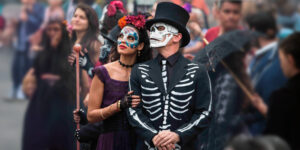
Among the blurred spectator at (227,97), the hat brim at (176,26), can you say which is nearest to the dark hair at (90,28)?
the blurred spectator at (227,97)

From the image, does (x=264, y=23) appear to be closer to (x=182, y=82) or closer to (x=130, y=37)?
(x=182, y=82)

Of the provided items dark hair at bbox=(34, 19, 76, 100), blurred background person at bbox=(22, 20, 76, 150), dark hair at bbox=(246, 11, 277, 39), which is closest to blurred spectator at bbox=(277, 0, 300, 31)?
dark hair at bbox=(246, 11, 277, 39)

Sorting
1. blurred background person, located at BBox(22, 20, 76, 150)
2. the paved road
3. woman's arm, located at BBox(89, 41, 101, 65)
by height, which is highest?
woman's arm, located at BBox(89, 41, 101, 65)

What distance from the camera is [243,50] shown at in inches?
205

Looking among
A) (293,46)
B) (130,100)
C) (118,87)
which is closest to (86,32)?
(118,87)

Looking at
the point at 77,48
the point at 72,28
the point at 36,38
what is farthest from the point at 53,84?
the point at 36,38

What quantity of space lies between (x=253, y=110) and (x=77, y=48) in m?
2.13

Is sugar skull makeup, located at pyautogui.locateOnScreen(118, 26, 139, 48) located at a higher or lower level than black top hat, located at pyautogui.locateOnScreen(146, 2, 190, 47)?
lower

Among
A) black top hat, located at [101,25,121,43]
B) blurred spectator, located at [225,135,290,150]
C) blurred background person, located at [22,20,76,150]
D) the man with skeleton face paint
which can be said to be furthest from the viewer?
blurred background person, located at [22,20,76,150]

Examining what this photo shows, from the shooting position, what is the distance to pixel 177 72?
528 centimetres

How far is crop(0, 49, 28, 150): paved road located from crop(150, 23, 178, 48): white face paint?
5278mm

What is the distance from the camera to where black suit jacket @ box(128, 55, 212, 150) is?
521cm

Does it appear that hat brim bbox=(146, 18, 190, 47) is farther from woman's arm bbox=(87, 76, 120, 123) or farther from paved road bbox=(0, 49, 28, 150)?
paved road bbox=(0, 49, 28, 150)

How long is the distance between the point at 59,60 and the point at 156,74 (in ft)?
11.5
